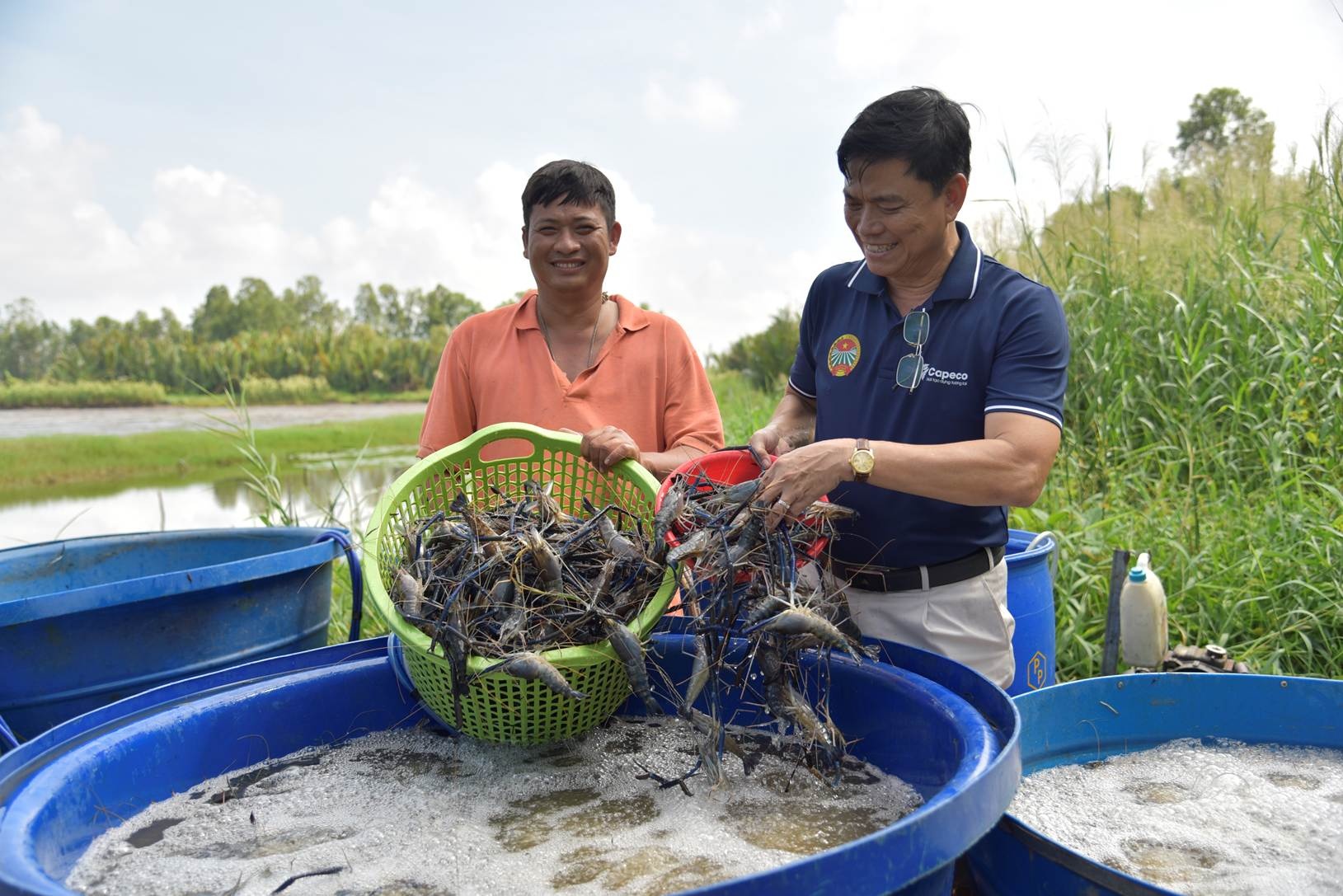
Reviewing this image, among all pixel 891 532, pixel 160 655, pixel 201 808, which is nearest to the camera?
pixel 201 808

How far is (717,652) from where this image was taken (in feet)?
5.79

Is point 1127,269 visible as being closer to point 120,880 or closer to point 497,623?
point 497,623

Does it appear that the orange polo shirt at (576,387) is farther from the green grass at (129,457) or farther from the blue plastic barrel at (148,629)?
the green grass at (129,457)

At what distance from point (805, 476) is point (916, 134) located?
77cm

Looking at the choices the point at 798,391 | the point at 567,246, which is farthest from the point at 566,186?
the point at 798,391

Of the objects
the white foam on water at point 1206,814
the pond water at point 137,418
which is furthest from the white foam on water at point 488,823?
the pond water at point 137,418

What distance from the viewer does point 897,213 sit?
6.55 feet

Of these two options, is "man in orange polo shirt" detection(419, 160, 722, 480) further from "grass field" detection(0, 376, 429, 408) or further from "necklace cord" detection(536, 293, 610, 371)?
"grass field" detection(0, 376, 429, 408)

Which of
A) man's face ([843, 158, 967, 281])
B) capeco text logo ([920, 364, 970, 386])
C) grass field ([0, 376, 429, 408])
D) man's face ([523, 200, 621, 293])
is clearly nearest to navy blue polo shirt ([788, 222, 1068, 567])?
capeco text logo ([920, 364, 970, 386])

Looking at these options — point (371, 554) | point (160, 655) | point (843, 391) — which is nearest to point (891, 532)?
point (843, 391)

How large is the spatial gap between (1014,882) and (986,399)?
0.95m

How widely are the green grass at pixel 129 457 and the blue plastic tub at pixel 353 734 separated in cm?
996

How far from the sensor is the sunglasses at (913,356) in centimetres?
208

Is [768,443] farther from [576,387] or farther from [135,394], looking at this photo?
[135,394]
